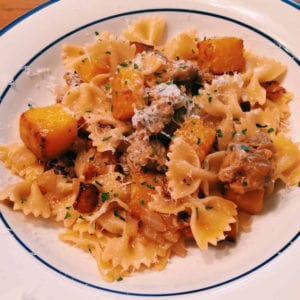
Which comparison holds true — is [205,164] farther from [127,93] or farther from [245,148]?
[127,93]

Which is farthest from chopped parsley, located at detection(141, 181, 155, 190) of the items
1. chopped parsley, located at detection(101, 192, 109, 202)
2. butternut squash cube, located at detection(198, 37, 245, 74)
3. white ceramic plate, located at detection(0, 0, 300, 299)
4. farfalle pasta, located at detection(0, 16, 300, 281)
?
butternut squash cube, located at detection(198, 37, 245, 74)

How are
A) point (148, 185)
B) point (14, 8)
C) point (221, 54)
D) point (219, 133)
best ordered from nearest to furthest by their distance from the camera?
point (148, 185), point (219, 133), point (221, 54), point (14, 8)

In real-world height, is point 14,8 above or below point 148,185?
above

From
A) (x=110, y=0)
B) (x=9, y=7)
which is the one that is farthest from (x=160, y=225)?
(x=9, y=7)

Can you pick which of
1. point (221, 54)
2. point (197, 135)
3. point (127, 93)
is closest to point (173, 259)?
point (197, 135)

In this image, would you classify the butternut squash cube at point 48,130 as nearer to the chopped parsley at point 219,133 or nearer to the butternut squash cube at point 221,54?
the chopped parsley at point 219,133

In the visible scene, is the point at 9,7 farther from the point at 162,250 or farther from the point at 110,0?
the point at 162,250

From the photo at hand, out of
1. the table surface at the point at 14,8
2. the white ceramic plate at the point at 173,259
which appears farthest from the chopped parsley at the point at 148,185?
the table surface at the point at 14,8
